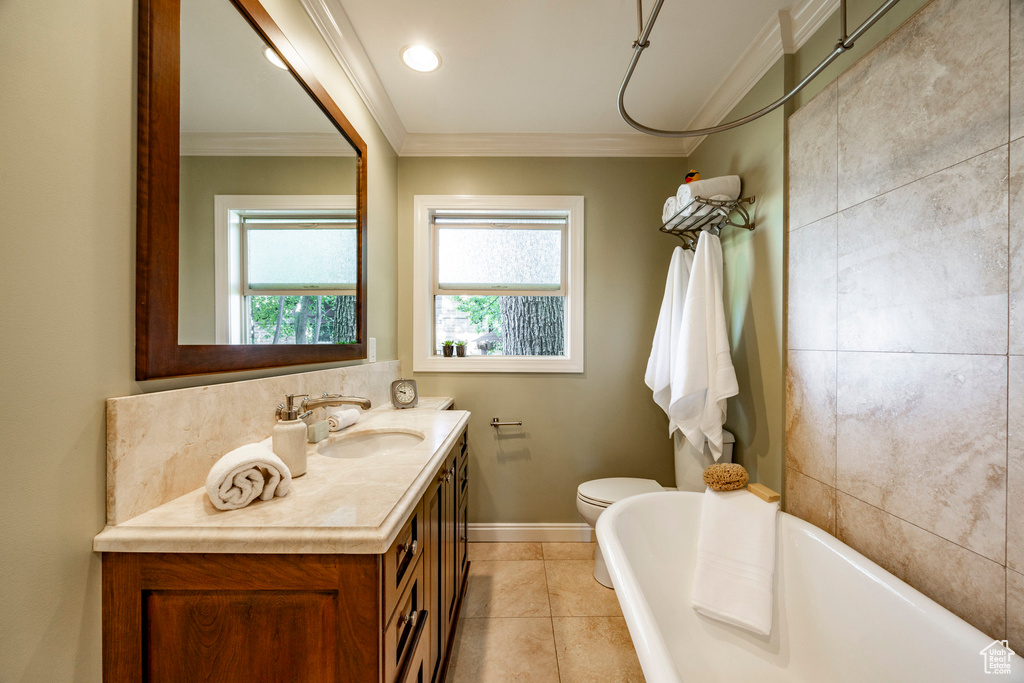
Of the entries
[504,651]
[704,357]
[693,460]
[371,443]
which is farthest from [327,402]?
[693,460]

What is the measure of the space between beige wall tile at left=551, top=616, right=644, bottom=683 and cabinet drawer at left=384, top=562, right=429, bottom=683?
780 millimetres

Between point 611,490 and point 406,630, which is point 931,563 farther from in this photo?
point 406,630

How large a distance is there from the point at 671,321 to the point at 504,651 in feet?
5.32

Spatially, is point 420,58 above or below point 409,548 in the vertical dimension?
above

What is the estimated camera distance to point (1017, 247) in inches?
33.8

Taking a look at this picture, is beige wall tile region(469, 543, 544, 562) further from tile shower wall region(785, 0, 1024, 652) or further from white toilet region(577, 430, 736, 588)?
tile shower wall region(785, 0, 1024, 652)

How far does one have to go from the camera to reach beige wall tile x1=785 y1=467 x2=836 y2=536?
1.35 metres

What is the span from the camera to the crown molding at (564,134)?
4.81 ft

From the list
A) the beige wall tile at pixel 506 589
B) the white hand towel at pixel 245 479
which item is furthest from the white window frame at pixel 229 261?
the beige wall tile at pixel 506 589

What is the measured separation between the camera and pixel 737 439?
188cm

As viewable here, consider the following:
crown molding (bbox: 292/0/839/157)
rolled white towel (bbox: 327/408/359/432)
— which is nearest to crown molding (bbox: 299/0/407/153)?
crown molding (bbox: 292/0/839/157)

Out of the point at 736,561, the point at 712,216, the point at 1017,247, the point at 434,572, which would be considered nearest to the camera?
the point at 1017,247

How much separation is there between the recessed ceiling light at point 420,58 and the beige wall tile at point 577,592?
2.52m

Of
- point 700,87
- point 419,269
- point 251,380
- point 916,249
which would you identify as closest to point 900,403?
point 916,249
